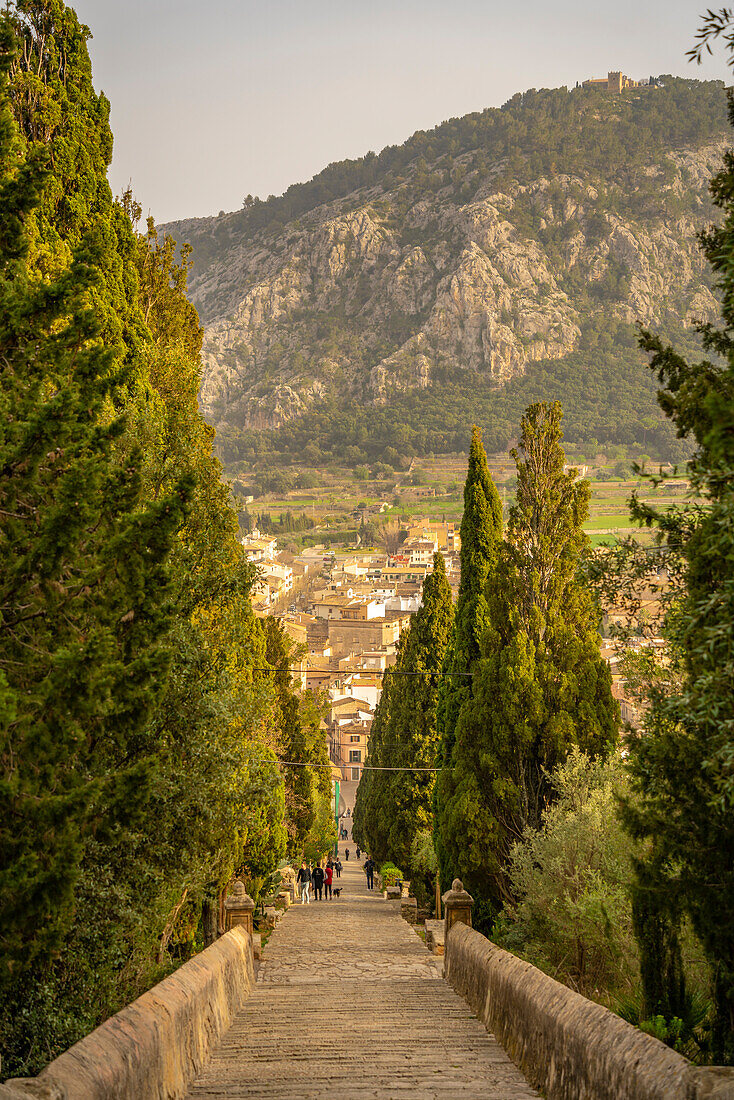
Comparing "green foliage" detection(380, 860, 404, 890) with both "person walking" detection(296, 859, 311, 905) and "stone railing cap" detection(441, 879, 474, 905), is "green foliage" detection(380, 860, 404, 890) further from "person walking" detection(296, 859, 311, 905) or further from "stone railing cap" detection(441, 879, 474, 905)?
"stone railing cap" detection(441, 879, 474, 905)

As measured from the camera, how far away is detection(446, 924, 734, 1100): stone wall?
15.1 feet

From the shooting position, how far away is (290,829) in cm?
3030

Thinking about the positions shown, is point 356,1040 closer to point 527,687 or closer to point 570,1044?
point 570,1044

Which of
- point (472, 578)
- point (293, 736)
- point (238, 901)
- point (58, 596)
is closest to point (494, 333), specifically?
point (293, 736)

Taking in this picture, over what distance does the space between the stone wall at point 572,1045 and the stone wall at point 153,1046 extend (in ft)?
7.76

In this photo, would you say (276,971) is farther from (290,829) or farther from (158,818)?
(290,829)

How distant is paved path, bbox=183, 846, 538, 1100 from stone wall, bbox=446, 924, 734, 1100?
0.66 feet

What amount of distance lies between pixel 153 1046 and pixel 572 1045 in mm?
2488

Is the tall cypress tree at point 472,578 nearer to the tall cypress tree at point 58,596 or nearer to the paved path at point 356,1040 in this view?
the paved path at point 356,1040

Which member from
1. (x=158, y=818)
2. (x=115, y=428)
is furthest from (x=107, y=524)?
(x=158, y=818)

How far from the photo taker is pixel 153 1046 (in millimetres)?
6012

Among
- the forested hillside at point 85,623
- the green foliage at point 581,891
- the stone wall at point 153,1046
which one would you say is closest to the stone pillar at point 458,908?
the green foliage at point 581,891

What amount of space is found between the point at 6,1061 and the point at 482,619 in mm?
12005

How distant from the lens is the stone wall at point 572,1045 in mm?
4609
